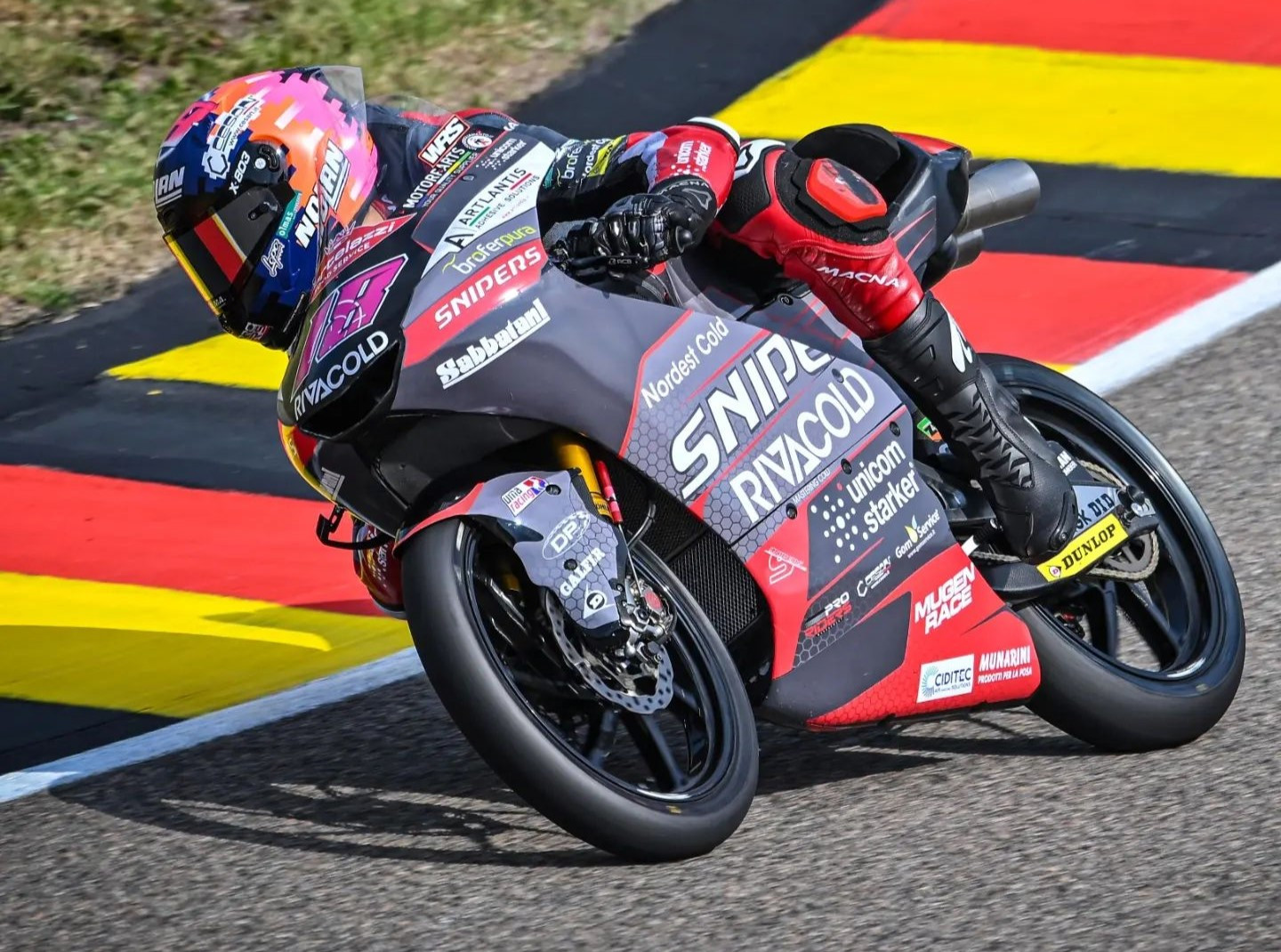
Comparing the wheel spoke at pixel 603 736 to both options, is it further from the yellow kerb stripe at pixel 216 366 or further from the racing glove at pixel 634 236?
the yellow kerb stripe at pixel 216 366

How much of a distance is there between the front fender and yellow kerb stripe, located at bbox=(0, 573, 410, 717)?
5.22ft

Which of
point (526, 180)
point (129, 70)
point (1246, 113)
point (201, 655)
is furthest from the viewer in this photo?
point (129, 70)

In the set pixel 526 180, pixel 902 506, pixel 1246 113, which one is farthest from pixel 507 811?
pixel 1246 113

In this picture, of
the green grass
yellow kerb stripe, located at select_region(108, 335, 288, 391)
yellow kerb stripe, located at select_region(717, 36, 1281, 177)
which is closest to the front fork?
yellow kerb stripe, located at select_region(108, 335, 288, 391)

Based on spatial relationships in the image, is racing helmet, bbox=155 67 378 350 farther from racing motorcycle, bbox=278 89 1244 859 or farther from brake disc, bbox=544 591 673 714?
brake disc, bbox=544 591 673 714

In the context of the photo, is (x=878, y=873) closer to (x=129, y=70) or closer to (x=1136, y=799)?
(x=1136, y=799)

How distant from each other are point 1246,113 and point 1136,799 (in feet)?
17.4

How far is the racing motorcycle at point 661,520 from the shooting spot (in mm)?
3752

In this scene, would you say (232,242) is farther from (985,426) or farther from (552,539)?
(985,426)

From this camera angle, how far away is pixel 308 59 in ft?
31.4

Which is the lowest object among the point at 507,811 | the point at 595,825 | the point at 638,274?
the point at 507,811

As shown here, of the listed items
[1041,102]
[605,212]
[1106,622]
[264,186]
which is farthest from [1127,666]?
[1041,102]

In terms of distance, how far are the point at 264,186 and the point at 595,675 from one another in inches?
45.0

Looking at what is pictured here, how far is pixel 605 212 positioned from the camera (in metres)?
4.05
